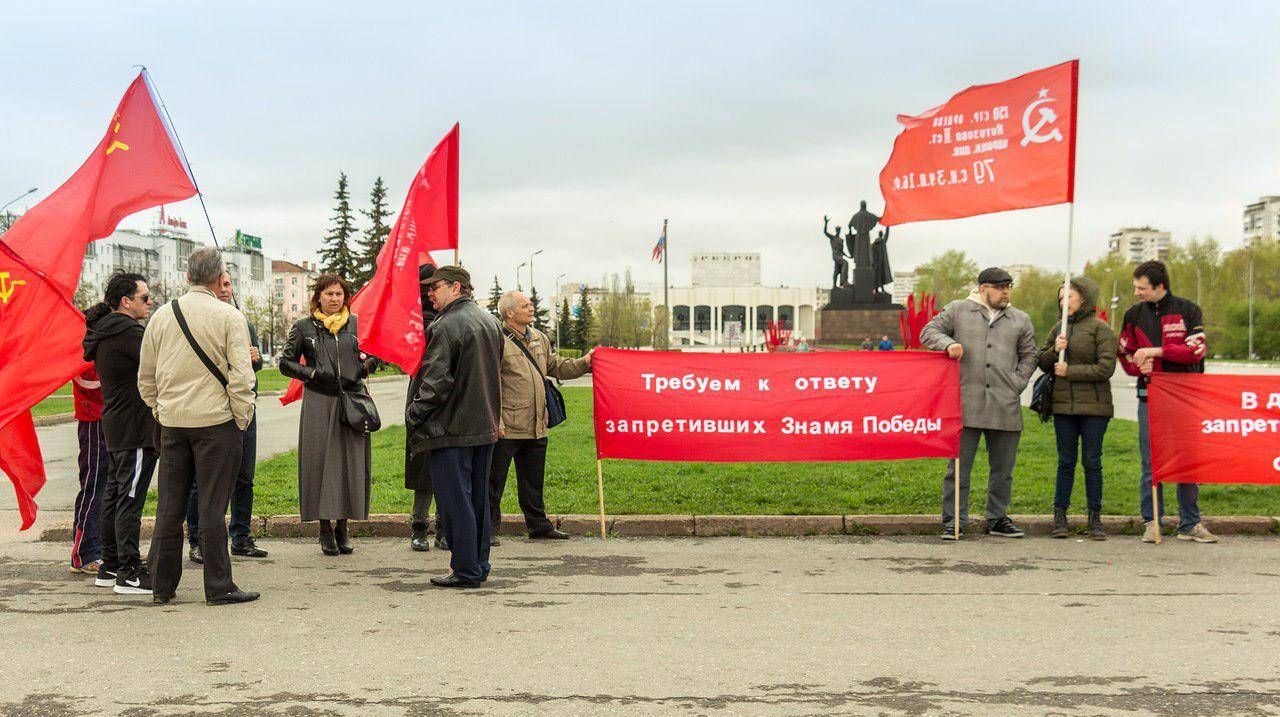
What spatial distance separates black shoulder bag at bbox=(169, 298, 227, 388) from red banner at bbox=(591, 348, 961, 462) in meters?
3.34

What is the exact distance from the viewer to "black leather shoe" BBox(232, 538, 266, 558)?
25.8 feet

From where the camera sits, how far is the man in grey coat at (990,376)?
8641 mm

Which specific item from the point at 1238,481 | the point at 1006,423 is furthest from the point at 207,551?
the point at 1238,481

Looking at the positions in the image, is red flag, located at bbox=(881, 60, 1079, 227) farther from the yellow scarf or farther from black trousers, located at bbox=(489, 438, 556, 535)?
the yellow scarf

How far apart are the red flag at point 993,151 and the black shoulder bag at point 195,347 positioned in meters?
5.32

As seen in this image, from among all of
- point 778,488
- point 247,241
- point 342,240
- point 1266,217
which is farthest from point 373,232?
point 1266,217

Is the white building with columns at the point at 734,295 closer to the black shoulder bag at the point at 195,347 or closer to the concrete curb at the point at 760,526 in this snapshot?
the concrete curb at the point at 760,526

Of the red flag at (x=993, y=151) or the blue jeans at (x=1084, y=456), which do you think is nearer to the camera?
the blue jeans at (x=1084, y=456)

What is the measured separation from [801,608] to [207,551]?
134 inches

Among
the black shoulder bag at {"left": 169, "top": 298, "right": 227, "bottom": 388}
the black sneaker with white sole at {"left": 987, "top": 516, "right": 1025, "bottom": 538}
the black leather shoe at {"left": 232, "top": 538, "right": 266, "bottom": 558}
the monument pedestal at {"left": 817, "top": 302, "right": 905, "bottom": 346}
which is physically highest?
the monument pedestal at {"left": 817, "top": 302, "right": 905, "bottom": 346}

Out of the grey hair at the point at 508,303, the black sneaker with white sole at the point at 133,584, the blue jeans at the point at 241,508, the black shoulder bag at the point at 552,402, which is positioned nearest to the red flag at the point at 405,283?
the grey hair at the point at 508,303

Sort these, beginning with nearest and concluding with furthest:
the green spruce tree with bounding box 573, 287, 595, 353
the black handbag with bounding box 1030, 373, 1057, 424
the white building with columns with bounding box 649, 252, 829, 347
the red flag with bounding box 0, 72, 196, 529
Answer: the red flag with bounding box 0, 72, 196, 529 < the black handbag with bounding box 1030, 373, 1057, 424 < the green spruce tree with bounding box 573, 287, 595, 353 < the white building with columns with bounding box 649, 252, 829, 347

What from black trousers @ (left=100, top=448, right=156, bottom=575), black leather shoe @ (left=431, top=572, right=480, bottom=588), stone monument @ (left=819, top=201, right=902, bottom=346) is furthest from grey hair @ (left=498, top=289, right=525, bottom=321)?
stone monument @ (left=819, top=201, right=902, bottom=346)

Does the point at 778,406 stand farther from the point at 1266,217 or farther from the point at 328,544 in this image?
the point at 1266,217
